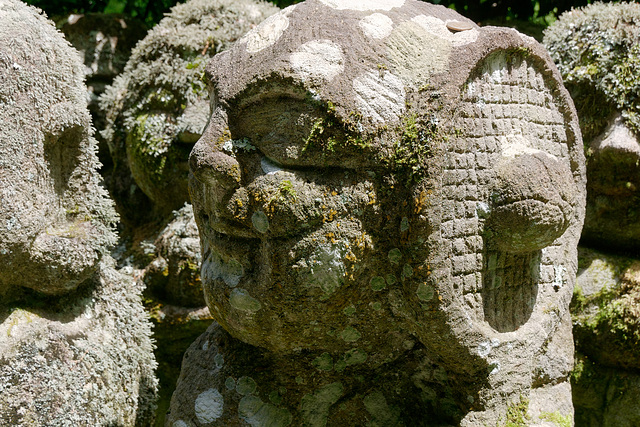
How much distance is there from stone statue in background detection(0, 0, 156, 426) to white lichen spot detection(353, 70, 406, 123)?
96 centimetres

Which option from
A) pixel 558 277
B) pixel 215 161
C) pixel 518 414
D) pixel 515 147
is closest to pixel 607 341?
pixel 558 277

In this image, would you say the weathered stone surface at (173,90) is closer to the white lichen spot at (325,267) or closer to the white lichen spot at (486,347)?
the white lichen spot at (325,267)

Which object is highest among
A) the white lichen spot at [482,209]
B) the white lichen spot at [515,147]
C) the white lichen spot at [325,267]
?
the white lichen spot at [515,147]

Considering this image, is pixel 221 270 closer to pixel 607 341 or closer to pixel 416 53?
pixel 416 53

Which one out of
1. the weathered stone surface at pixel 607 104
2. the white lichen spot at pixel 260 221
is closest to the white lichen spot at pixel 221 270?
the white lichen spot at pixel 260 221

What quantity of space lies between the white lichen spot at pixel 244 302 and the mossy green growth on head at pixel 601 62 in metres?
1.69

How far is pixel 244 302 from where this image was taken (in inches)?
64.6

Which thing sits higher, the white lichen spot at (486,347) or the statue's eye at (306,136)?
the statue's eye at (306,136)

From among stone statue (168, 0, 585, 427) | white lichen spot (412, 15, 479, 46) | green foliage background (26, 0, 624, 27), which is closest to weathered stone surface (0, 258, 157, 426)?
stone statue (168, 0, 585, 427)

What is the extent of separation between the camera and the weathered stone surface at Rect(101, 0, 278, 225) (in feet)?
10.5

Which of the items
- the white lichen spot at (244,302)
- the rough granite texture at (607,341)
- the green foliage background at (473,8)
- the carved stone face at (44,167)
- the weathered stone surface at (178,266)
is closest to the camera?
the white lichen spot at (244,302)

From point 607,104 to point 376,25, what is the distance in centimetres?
137

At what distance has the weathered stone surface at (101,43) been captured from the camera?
11.8ft

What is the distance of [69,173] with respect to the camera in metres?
2.05
